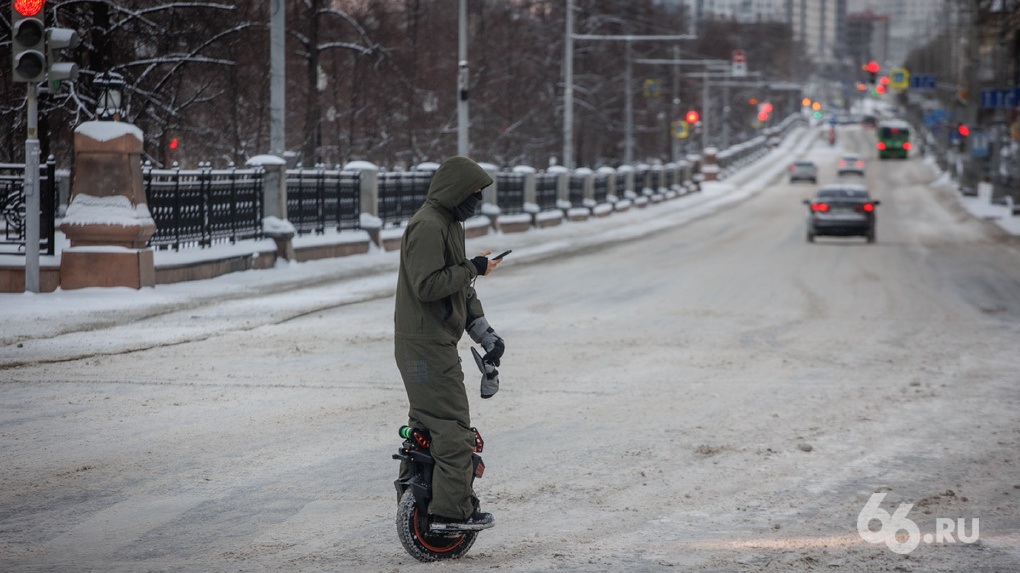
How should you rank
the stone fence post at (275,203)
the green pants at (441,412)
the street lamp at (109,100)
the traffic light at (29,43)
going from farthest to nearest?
1. the stone fence post at (275,203)
2. the street lamp at (109,100)
3. the traffic light at (29,43)
4. the green pants at (441,412)

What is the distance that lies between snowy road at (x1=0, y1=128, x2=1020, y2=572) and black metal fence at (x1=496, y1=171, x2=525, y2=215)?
54.3ft

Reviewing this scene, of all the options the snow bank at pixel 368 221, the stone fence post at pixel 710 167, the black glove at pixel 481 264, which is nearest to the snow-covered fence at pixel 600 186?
the snow bank at pixel 368 221

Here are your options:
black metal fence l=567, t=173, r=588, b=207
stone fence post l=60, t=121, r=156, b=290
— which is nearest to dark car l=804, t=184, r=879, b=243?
black metal fence l=567, t=173, r=588, b=207

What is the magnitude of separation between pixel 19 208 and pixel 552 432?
1066 cm

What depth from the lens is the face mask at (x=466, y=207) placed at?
5.25m

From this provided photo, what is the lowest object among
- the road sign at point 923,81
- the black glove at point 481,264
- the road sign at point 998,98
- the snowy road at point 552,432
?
the snowy road at point 552,432

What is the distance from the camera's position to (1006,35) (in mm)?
44219

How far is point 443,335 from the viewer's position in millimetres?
5195

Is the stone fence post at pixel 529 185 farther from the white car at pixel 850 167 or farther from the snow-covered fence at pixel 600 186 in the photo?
the white car at pixel 850 167

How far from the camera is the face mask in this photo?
17.2 feet

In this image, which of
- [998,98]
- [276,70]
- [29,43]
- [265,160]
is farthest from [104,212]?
[998,98]

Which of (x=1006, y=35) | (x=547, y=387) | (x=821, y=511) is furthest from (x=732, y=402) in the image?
(x=1006, y=35)

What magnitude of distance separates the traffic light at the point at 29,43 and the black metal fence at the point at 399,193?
11.9 meters

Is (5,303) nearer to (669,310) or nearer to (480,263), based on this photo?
(669,310)
